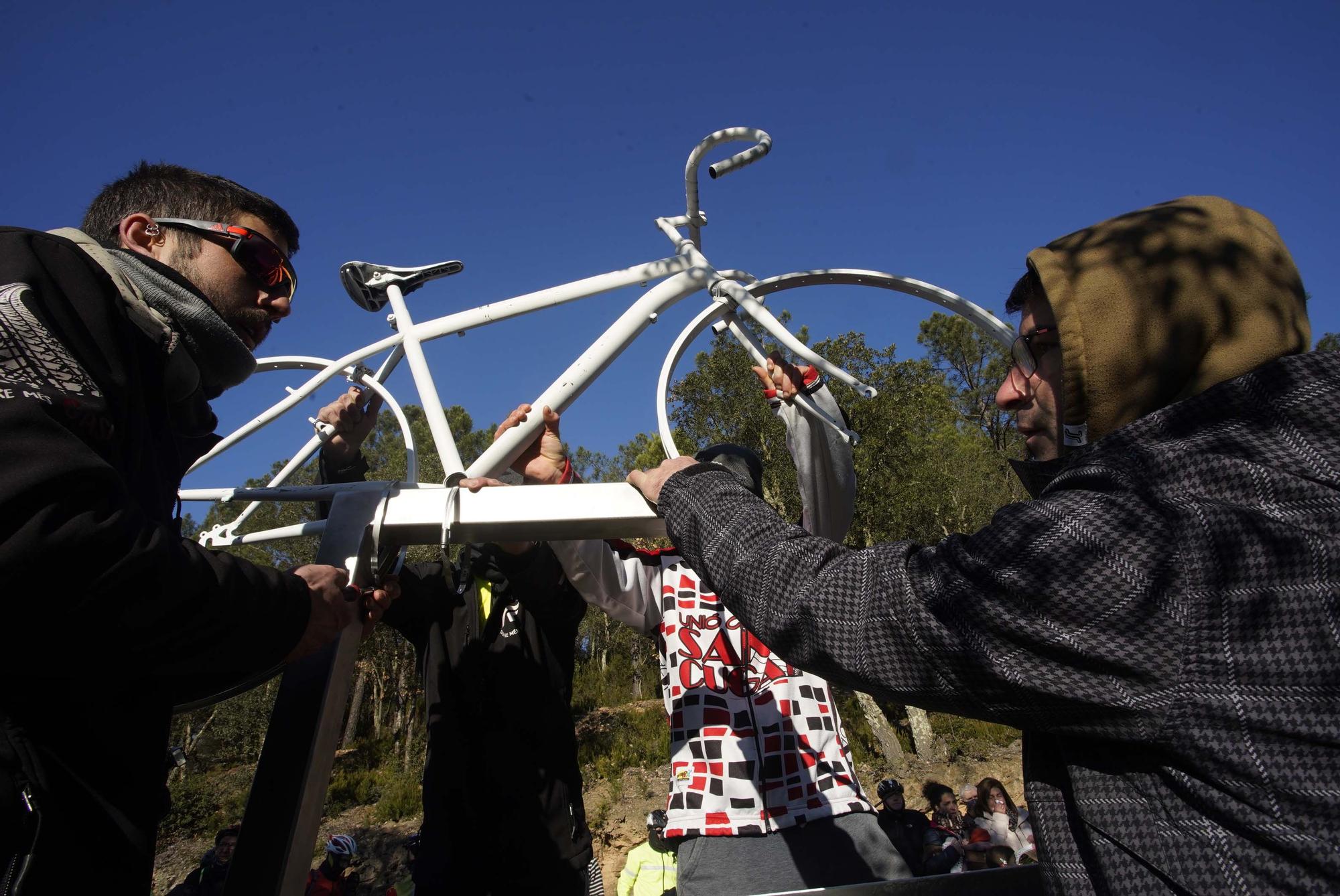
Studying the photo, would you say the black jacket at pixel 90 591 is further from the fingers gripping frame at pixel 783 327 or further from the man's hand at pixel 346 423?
the man's hand at pixel 346 423

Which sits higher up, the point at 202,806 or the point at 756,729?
the point at 202,806

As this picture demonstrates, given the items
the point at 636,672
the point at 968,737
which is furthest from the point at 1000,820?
the point at 636,672

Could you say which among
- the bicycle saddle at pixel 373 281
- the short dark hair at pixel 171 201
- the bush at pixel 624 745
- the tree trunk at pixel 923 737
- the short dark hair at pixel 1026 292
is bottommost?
the short dark hair at pixel 1026 292

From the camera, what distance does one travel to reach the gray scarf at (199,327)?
4.52 ft

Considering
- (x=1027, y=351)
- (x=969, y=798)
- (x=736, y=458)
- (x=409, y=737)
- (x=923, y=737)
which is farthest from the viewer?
(x=409, y=737)

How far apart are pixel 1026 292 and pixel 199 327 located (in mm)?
1634

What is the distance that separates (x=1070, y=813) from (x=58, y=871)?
1391 mm

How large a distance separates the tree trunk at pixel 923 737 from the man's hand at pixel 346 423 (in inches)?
535

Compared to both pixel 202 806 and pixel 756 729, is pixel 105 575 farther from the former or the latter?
pixel 202 806

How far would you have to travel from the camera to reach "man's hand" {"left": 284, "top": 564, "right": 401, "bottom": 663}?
4.58 feet

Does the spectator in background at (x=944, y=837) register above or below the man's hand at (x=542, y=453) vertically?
below

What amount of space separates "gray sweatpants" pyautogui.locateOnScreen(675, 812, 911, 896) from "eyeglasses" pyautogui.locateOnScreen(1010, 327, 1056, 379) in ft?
4.83

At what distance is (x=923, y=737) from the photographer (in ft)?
47.1

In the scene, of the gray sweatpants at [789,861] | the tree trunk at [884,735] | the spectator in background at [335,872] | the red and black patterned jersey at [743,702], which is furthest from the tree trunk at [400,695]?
the gray sweatpants at [789,861]
